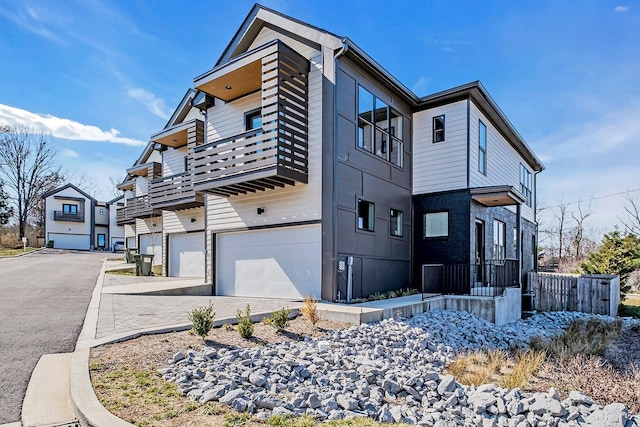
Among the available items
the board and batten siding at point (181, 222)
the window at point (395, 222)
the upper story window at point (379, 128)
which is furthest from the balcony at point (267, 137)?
the board and batten siding at point (181, 222)

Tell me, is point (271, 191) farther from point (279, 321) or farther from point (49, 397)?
point (49, 397)

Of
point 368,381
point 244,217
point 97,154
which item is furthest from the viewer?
point 97,154

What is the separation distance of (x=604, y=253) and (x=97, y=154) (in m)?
46.2

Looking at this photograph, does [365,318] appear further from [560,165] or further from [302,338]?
[560,165]

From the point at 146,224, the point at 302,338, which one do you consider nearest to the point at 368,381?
the point at 302,338

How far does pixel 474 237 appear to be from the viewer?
507 inches

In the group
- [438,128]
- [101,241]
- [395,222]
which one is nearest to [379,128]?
[438,128]

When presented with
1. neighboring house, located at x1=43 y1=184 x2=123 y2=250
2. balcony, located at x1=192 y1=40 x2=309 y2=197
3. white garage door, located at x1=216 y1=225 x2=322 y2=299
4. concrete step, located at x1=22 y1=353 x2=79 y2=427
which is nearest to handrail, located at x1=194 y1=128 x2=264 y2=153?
balcony, located at x1=192 y1=40 x2=309 y2=197

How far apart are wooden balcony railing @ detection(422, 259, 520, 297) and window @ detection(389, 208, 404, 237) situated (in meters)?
1.61

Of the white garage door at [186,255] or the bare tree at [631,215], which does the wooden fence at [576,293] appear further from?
the bare tree at [631,215]

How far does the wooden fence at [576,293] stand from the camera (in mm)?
13734

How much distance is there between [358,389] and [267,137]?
704 cm

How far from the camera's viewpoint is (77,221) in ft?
144

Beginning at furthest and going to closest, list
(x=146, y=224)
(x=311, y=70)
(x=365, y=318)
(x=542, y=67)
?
(x=146, y=224), (x=542, y=67), (x=311, y=70), (x=365, y=318)
